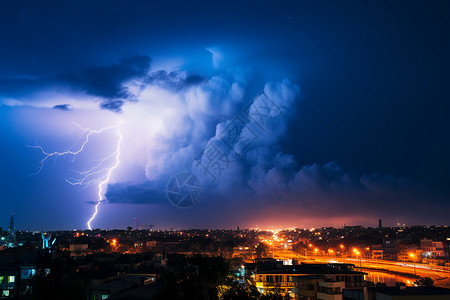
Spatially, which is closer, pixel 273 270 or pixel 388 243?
pixel 273 270

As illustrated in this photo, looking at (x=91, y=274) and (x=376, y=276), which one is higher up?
(x=91, y=274)

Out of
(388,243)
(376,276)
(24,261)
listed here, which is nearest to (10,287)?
(24,261)

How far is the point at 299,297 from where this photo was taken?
3975cm

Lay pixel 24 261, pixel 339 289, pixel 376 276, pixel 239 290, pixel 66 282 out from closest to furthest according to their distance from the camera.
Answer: pixel 239 290 < pixel 66 282 < pixel 339 289 < pixel 24 261 < pixel 376 276

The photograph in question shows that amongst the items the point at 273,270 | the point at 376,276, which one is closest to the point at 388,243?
the point at 376,276

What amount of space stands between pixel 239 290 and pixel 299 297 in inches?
850

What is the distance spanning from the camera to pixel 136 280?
118ft

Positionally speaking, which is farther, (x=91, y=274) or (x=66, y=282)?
(x=91, y=274)

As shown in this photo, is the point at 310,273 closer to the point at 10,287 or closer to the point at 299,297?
the point at 299,297

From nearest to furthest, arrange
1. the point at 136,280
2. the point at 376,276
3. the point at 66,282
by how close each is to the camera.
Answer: the point at 66,282 < the point at 136,280 < the point at 376,276

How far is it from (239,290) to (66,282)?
18.8 m

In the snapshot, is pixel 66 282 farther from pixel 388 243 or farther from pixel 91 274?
pixel 388 243

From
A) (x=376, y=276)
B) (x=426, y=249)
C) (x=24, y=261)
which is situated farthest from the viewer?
(x=426, y=249)

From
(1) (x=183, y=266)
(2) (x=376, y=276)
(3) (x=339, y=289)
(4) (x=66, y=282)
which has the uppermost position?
(1) (x=183, y=266)
